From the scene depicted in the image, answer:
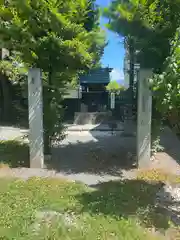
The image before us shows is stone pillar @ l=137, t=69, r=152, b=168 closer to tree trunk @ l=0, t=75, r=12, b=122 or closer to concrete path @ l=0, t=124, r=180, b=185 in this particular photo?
concrete path @ l=0, t=124, r=180, b=185

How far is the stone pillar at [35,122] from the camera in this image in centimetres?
815

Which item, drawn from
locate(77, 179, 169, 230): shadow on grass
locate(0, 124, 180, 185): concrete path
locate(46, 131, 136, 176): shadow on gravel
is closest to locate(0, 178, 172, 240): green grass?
locate(77, 179, 169, 230): shadow on grass

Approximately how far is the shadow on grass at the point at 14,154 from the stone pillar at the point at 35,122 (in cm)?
45

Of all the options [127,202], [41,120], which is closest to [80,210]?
[127,202]

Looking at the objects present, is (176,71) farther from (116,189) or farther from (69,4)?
(69,4)

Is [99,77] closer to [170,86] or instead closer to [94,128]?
[94,128]

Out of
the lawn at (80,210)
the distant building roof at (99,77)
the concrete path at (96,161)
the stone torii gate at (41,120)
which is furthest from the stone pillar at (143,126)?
the distant building roof at (99,77)

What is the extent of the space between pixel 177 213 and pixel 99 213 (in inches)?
60.1

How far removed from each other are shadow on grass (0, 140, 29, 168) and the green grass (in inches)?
59.9

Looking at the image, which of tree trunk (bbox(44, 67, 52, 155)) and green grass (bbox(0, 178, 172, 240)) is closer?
green grass (bbox(0, 178, 172, 240))

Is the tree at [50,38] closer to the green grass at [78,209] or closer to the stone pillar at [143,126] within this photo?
the stone pillar at [143,126]

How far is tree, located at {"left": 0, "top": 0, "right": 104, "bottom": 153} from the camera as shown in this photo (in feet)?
25.6

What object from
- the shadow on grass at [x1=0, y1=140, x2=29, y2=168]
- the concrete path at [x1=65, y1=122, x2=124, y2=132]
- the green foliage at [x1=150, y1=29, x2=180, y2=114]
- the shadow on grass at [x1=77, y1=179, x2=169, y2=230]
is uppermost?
the green foliage at [x1=150, y1=29, x2=180, y2=114]

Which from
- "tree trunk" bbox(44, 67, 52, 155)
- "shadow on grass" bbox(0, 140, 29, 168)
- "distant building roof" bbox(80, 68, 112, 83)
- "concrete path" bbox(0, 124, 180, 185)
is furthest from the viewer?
"distant building roof" bbox(80, 68, 112, 83)
